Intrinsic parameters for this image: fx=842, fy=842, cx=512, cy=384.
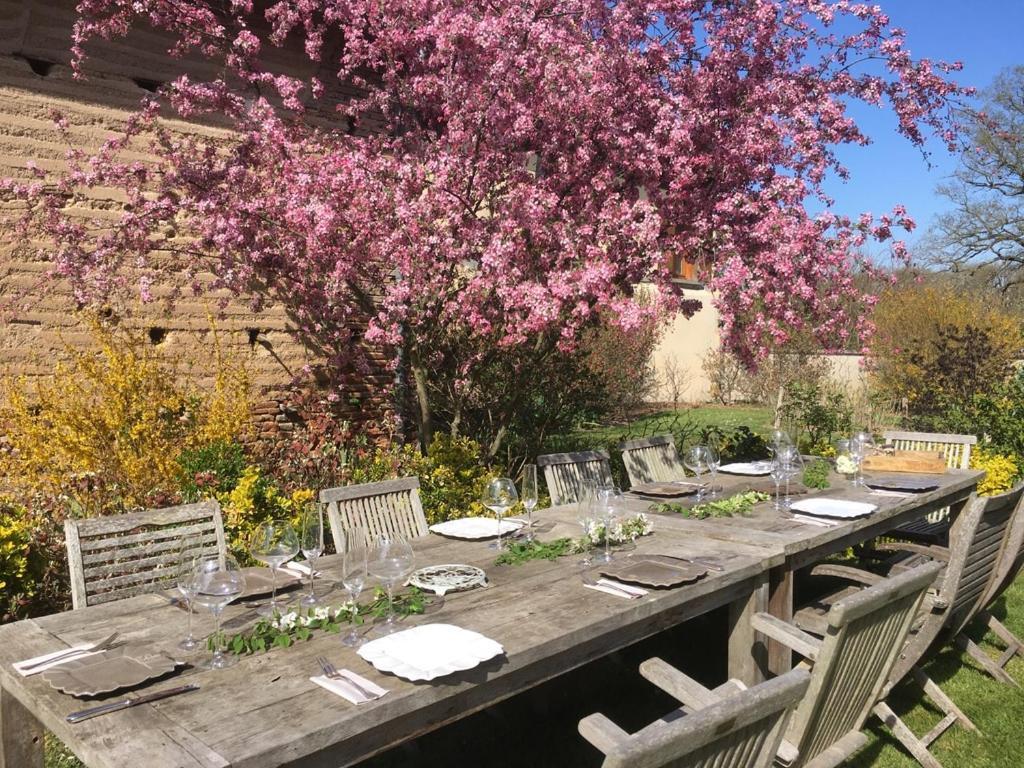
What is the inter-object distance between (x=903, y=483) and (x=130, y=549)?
386 cm

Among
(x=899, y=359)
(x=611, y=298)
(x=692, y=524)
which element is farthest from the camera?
(x=899, y=359)

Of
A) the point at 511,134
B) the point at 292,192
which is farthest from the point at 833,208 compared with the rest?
the point at 292,192

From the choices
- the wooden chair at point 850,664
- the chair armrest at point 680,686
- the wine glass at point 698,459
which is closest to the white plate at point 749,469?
the wine glass at point 698,459

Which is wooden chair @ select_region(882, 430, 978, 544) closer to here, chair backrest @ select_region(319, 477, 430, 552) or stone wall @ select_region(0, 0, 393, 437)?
chair backrest @ select_region(319, 477, 430, 552)

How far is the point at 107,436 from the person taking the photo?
5000 millimetres

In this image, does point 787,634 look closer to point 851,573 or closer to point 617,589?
point 617,589

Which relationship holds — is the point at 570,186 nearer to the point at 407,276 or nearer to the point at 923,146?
the point at 407,276

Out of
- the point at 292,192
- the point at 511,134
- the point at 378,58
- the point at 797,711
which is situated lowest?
the point at 797,711

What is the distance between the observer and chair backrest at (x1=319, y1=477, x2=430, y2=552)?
378 cm

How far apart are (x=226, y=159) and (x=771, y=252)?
12.7ft

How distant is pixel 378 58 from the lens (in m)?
6.18

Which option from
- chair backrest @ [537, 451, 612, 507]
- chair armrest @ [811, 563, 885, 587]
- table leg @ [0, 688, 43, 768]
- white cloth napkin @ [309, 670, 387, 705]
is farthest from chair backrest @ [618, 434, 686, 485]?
table leg @ [0, 688, 43, 768]

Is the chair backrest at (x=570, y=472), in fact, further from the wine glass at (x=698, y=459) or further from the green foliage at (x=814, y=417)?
the green foliage at (x=814, y=417)

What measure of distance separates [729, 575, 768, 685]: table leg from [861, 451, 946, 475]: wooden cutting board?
2271mm
